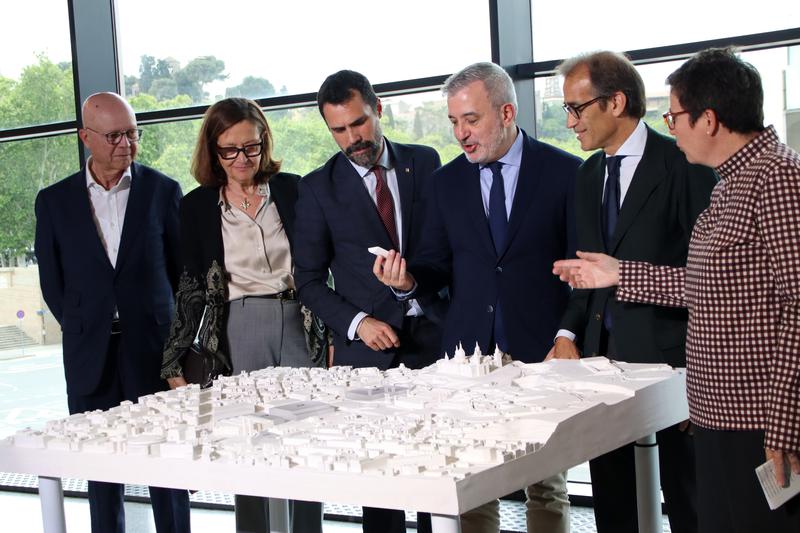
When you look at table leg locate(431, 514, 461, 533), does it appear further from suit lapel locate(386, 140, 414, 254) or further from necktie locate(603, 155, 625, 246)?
suit lapel locate(386, 140, 414, 254)

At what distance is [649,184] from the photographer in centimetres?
290

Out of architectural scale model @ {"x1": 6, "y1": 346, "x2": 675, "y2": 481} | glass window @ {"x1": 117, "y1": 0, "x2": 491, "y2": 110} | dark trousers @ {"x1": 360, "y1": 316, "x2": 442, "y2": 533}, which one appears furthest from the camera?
glass window @ {"x1": 117, "y1": 0, "x2": 491, "y2": 110}

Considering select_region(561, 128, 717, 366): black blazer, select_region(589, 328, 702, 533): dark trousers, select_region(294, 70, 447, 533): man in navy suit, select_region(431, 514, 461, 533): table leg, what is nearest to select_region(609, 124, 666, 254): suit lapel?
select_region(561, 128, 717, 366): black blazer

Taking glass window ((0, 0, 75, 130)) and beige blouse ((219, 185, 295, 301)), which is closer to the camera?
beige blouse ((219, 185, 295, 301))

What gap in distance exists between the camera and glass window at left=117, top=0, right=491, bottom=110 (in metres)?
4.61

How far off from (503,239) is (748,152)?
1.09 m

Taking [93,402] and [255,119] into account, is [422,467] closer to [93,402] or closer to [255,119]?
[255,119]

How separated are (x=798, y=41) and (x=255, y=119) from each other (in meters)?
2.09

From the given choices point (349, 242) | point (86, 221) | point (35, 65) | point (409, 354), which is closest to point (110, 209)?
point (86, 221)

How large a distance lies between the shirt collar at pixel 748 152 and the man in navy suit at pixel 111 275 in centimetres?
236

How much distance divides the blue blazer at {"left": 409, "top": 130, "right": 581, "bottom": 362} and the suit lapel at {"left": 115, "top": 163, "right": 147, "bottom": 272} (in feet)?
3.93

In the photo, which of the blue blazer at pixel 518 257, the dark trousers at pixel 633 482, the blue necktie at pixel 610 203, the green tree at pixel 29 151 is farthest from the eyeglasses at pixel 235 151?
the green tree at pixel 29 151

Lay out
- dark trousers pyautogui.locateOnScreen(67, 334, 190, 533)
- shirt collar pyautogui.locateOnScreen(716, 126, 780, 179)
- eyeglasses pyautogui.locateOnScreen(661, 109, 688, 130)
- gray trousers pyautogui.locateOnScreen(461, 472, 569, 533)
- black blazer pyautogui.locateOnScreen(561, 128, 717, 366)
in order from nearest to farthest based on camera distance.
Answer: shirt collar pyautogui.locateOnScreen(716, 126, 780, 179) → eyeglasses pyautogui.locateOnScreen(661, 109, 688, 130) → black blazer pyautogui.locateOnScreen(561, 128, 717, 366) → gray trousers pyautogui.locateOnScreen(461, 472, 569, 533) → dark trousers pyautogui.locateOnScreen(67, 334, 190, 533)

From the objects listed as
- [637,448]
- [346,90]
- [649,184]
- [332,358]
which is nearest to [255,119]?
[346,90]
